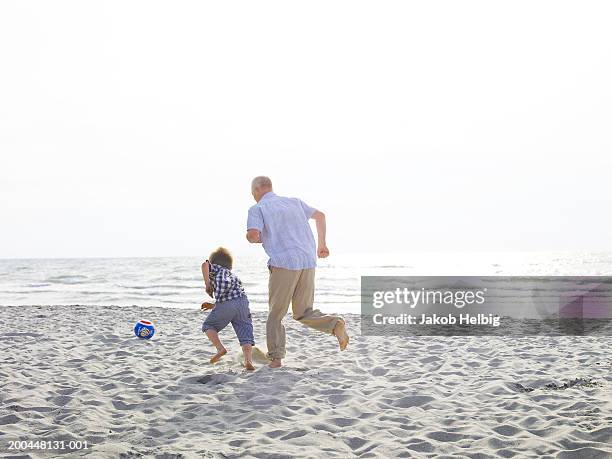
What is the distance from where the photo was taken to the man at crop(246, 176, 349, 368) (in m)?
5.40

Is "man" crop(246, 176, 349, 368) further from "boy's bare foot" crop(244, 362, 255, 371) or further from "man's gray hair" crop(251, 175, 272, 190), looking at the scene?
"boy's bare foot" crop(244, 362, 255, 371)

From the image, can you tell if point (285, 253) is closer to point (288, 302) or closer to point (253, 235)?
point (253, 235)

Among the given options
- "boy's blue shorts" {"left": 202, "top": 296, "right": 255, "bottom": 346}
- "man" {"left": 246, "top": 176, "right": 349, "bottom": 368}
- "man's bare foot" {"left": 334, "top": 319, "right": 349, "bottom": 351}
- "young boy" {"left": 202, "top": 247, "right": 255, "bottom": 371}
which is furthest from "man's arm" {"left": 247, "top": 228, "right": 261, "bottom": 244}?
"man's bare foot" {"left": 334, "top": 319, "right": 349, "bottom": 351}

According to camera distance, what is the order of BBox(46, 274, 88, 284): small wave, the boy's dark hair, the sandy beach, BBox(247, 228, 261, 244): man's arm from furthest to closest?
BBox(46, 274, 88, 284): small wave
the boy's dark hair
BBox(247, 228, 261, 244): man's arm
the sandy beach

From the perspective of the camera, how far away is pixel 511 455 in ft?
10.3

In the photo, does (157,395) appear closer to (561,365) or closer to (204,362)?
(204,362)

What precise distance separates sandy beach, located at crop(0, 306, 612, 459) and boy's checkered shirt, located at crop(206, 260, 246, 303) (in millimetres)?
745

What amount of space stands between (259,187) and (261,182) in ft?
0.19

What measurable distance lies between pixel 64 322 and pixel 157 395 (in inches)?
224

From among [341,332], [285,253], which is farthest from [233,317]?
[341,332]

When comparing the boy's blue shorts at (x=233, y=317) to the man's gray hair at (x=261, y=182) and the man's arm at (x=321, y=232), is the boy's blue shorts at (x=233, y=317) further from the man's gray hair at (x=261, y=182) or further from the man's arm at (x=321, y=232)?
the man's gray hair at (x=261, y=182)

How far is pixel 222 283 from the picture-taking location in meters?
5.48

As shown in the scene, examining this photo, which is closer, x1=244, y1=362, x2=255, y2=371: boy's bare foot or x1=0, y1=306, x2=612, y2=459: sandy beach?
x1=0, y1=306, x2=612, y2=459: sandy beach

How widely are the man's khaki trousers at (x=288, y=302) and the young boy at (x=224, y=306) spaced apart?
24 cm
